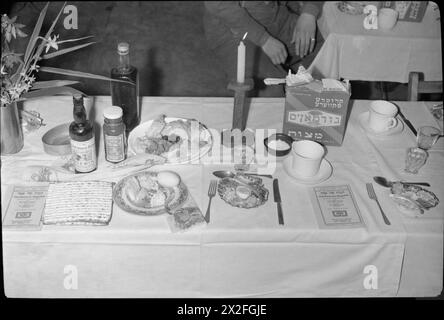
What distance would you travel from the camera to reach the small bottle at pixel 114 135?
1.39m

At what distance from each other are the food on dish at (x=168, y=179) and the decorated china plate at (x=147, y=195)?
1cm

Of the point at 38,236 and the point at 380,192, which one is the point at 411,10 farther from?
the point at 38,236

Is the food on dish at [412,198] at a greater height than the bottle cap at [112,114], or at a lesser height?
lesser

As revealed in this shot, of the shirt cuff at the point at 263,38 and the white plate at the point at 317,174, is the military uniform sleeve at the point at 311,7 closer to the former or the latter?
the shirt cuff at the point at 263,38

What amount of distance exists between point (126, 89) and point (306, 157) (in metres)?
0.56

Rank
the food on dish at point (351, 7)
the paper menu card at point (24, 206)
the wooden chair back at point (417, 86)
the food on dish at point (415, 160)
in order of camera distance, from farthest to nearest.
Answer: the food on dish at point (351, 7)
the wooden chair back at point (417, 86)
the food on dish at point (415, 160)
the paper menu card at point (24, 206)

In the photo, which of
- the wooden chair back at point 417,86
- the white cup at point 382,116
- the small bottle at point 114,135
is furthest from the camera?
the wooden chair back at point 417,86

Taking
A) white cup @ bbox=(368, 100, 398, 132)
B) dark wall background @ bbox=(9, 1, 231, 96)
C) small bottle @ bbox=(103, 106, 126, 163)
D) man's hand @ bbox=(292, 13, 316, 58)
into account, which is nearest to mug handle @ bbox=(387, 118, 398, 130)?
white cup @ bbox=(368, 100, 398, 132)

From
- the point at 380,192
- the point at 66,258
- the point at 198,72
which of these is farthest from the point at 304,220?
the point at 198,72

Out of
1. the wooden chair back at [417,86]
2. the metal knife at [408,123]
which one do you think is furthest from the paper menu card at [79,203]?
the wooden chair back at [417,86]

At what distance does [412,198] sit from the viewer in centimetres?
140

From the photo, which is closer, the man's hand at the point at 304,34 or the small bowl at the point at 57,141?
the small bowl at the point at 57,141

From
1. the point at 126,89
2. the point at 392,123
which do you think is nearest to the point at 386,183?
the point at 392,123

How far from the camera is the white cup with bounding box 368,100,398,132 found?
166cm
